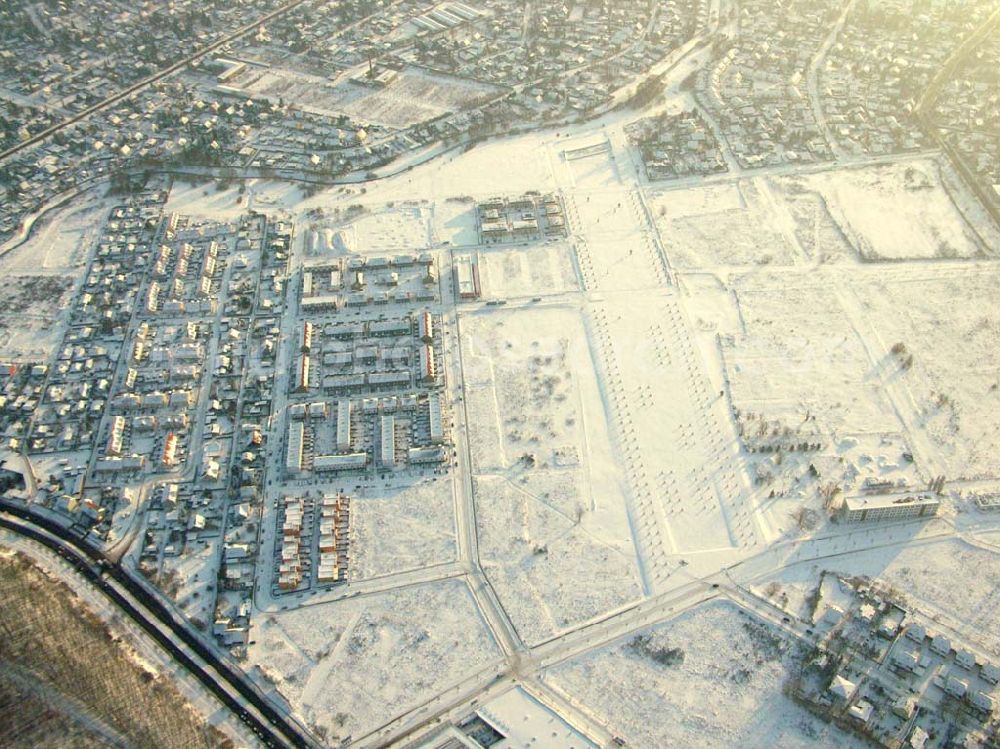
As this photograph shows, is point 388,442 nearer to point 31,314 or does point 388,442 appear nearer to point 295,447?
point 295,447

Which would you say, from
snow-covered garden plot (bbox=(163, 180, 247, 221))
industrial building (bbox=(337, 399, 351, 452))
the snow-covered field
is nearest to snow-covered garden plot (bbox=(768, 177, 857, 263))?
industrial building (bbox=(337, 399, 351, 452))

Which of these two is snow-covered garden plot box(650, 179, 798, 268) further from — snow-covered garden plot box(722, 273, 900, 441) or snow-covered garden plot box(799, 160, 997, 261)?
snow-covered garden plot box(799, 160, 997, 261)

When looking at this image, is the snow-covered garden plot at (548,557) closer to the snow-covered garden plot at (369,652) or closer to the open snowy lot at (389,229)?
the snow-covered garden plot at (369,652)

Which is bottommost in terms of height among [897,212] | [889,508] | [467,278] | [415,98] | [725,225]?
[889,508]

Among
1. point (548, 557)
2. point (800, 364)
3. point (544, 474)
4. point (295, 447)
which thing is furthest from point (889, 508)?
point (295, 447)

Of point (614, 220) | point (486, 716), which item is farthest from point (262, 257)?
point (486, 716)

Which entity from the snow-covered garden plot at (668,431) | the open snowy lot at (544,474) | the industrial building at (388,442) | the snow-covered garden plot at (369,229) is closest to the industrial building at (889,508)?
the snow-covered garden plot at (668,431)
